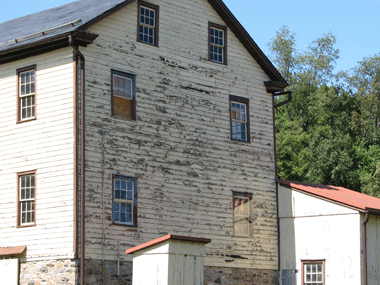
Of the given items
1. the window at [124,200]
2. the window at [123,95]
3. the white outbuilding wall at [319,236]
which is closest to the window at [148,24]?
the window at [123,95]

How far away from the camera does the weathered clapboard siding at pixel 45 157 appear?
20562mm

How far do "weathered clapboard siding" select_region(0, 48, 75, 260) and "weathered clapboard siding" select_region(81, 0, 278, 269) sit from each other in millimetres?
660

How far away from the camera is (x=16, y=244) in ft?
70.4

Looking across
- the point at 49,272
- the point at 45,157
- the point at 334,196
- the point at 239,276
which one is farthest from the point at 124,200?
the point at 334,196

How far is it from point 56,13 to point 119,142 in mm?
7032

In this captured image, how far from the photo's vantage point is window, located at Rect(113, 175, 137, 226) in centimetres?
2149

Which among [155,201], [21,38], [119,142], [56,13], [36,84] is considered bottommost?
[155,201]

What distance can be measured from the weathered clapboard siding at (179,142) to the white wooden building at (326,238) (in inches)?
26.4

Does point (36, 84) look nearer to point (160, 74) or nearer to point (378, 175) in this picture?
point (160, 74)

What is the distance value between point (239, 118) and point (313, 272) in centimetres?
637

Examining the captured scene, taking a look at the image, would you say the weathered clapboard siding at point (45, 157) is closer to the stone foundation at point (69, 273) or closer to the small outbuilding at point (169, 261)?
the stone foundation at point (69, 273)

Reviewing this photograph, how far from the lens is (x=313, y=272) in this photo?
81.2 feet

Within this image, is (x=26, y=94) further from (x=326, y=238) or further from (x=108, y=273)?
(x=326, y=238)

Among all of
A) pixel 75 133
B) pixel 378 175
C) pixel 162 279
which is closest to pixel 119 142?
pixel 75 133
